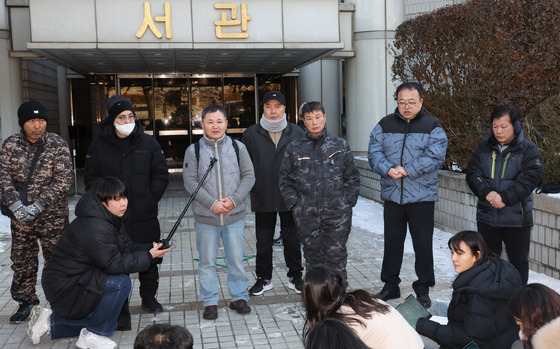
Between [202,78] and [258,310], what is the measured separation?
13220mm

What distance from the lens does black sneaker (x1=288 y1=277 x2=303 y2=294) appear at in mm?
5566

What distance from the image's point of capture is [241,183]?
5059mm

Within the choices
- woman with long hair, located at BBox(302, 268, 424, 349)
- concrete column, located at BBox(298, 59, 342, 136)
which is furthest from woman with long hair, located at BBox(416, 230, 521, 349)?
concrete column, located at BBox(298, 59, 342, 136)

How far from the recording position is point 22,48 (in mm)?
11719

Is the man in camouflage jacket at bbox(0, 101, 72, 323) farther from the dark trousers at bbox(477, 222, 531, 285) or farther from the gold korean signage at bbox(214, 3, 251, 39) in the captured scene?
the gold korean signage at bbox(214, 3, 251, 39)

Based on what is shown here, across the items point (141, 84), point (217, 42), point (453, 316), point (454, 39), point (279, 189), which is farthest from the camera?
point (141, 84)

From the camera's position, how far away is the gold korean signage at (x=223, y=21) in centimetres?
1084

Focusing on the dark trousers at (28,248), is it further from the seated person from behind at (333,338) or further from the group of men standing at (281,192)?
the seated person from behind at (333,338)

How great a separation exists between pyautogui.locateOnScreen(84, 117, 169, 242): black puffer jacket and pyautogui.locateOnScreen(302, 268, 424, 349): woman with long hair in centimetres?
266

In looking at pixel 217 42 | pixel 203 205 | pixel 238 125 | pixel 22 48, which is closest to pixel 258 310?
pixel 203 205

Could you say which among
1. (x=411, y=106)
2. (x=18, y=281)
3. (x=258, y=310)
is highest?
(x=411, y=106)

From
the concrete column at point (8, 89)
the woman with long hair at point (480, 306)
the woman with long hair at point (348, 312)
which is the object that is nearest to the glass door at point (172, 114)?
the concrete column at point (8, 89)

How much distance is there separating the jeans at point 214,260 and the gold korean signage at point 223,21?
6886 millimetres

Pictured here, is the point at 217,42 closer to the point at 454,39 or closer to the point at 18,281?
the point at 454,39
